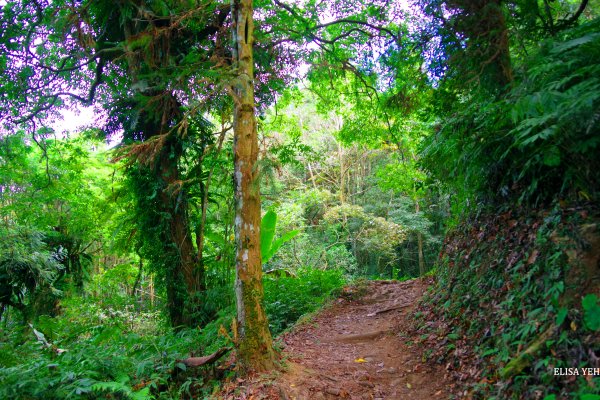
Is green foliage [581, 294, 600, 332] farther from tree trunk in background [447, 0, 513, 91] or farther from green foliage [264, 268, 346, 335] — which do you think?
green foliage [264, 268, 346, 335]

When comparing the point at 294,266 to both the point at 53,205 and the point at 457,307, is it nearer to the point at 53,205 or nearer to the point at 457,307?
the point at 53,205

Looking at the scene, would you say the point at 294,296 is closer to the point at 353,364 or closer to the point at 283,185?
the point at 283,185

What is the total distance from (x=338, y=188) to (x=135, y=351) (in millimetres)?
21394

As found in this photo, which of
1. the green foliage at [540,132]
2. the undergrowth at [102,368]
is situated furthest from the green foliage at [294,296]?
the green foliage at [540,132]

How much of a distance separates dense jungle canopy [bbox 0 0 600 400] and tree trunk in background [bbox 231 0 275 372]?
2 centimetres

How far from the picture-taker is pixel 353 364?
5.47 metres

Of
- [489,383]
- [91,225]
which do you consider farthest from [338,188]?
[489,383]

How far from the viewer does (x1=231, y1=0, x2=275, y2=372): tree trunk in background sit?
4.58m

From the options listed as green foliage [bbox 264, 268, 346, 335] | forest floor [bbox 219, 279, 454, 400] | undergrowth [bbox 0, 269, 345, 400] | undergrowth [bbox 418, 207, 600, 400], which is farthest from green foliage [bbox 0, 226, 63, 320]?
undergrowth [bbox 418, 207, 600, 400]

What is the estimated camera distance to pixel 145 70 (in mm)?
8297

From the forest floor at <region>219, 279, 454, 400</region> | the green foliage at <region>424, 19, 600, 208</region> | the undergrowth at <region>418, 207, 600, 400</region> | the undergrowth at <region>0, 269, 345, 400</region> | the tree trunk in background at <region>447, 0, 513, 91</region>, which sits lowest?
the forest floor at <region>219, 279, 454, 400</region>

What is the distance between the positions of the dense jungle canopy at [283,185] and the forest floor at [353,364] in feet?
0.48

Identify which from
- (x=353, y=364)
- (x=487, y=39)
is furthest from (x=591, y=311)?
(x=487, y=39)

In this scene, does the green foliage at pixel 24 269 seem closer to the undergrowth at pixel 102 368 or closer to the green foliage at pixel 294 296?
the undergrowth at pixel 102 368
